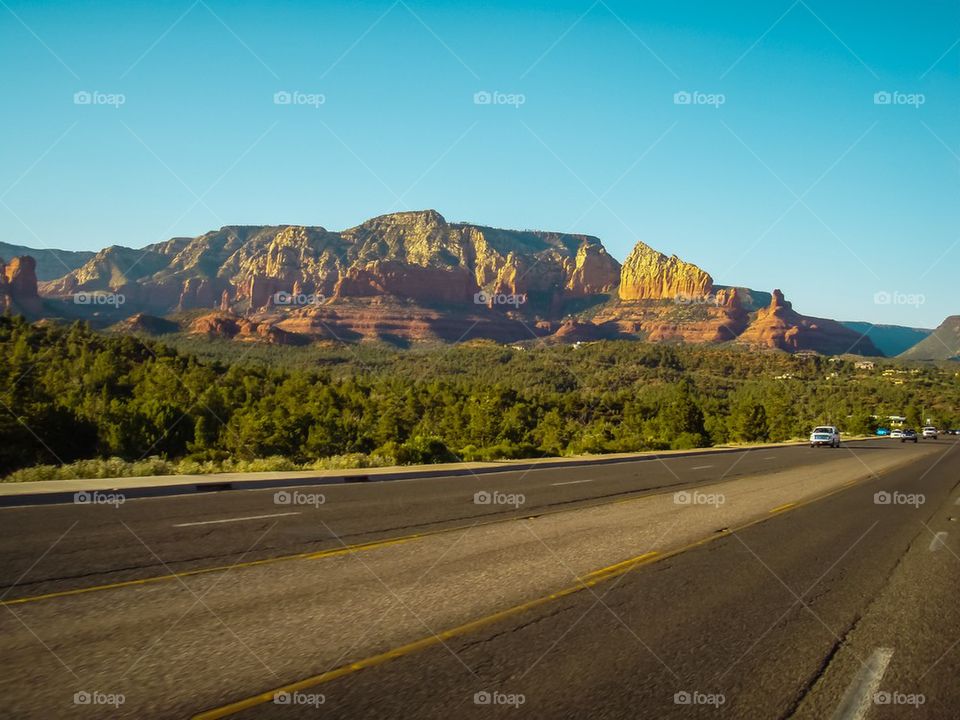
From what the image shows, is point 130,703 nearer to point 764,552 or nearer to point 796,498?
point 764,552

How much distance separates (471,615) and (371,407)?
78077 millimetres

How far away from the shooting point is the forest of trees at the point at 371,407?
48.9 metres

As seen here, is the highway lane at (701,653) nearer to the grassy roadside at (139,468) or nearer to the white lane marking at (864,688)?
the white lane marking at (864,688)

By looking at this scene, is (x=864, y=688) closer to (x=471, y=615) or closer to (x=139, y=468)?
(x=471, y=615)

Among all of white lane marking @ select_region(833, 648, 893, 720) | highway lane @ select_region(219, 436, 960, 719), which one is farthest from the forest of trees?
white lane marking @ select_region(833, 648, 893, 720)

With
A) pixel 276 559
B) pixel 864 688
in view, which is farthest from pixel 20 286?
pixel 864 688

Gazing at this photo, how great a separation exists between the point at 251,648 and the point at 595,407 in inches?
3656

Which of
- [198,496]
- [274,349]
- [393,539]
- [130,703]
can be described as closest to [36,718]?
[130,703]

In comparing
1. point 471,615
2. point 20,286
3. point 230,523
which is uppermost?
point 20,286

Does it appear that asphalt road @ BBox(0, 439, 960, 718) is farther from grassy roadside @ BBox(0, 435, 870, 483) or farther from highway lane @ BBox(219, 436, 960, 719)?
grassy roadside @ BBox(0, 435, 870, 483)

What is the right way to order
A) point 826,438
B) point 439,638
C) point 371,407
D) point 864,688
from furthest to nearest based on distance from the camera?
point 371,407
point 826,438
point 439,638
point 864,688

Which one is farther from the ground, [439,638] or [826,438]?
[439,638]

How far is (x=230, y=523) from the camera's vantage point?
12047 mm

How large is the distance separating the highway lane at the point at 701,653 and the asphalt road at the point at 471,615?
0.02m
